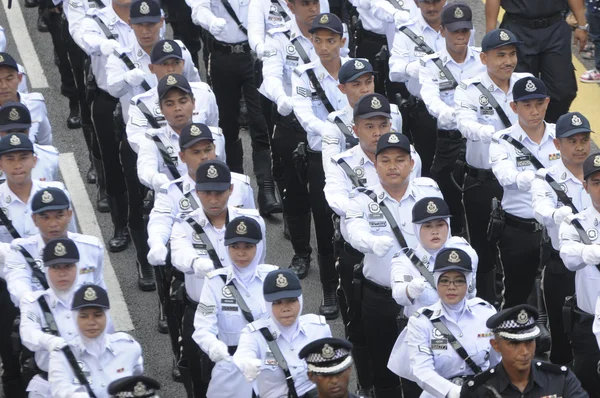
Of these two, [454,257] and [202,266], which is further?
[202,266]

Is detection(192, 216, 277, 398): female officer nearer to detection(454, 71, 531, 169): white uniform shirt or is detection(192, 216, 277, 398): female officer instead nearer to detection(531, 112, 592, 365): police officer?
detection(531, 112, 592, 365): police officer

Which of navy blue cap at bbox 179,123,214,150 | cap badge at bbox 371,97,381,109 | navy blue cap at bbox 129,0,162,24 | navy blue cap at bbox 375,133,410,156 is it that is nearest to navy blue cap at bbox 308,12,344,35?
cap badge at bbox 371,97,381,109

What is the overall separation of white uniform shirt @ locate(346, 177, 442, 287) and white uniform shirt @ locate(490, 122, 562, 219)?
31.5 inches

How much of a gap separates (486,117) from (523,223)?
110 centimetres

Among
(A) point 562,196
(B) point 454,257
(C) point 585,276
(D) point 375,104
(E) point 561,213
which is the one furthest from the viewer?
(D) point 375,104

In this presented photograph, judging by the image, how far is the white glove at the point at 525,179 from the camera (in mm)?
12148

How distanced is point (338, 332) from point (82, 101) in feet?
14.4

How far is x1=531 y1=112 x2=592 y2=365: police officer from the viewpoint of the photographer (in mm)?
12039

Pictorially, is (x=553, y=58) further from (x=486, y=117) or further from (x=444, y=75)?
(x=486, y=117)

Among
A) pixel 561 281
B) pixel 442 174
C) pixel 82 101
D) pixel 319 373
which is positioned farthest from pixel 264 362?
pixel 82 101

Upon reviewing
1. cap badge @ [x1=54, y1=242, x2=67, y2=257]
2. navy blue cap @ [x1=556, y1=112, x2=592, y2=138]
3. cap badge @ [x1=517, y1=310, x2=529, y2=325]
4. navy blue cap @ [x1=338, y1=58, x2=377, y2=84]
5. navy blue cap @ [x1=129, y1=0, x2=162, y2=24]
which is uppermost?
navy blue cap @ [x1=129, y1=0, x2=162, y2=24]

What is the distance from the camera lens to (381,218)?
11.9 metres

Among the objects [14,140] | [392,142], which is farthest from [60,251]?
[392,142]

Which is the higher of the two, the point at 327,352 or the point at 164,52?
the point at 164,52
